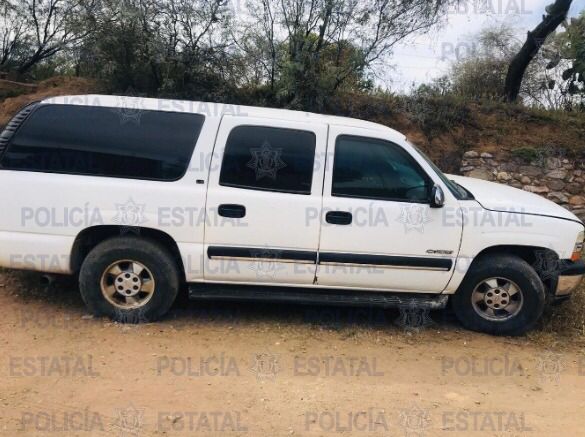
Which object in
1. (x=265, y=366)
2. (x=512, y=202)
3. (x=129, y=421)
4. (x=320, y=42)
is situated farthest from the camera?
(x=320, y=42)

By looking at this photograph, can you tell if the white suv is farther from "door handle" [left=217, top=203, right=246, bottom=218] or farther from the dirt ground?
the dirt ground

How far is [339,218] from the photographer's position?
14.0ft

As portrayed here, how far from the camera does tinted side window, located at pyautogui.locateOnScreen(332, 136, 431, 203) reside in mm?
4316

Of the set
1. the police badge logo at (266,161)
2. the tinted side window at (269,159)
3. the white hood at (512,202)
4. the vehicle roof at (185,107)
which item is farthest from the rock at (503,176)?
the police badge logo at (266,161)

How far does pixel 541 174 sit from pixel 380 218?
5.37 metres

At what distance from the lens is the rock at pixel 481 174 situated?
8422mm

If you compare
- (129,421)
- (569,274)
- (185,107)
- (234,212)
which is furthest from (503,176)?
(129,421)

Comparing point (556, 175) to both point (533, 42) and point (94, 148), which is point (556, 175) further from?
point (94, 148)

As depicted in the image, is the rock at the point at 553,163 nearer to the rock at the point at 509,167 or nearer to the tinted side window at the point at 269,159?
the rock at the point at 509,167

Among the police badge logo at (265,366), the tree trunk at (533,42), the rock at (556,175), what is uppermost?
the tree trunk at (533,42)

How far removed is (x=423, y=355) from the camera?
4.25m

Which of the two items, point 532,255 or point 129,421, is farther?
point 532,255

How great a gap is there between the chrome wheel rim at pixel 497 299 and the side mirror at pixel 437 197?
0.86m

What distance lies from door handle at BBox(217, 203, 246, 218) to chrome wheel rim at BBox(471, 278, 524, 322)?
219 cm
